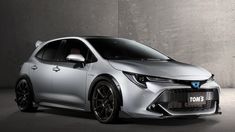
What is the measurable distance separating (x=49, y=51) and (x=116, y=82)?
2522 millimetres

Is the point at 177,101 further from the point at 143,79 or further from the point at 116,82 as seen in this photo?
the point at 116,82

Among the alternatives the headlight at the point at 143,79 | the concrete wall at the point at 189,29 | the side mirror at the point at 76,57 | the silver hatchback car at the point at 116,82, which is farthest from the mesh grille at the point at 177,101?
the concrete wall at the point at 189,29

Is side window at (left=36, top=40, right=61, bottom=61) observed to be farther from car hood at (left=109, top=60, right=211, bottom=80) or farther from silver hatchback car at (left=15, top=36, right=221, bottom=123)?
car hood at (left=109, top=60, right=211, bottom=80)

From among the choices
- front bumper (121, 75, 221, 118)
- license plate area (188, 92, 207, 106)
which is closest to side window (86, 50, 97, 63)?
front bumper (121, 75, 221, 118)

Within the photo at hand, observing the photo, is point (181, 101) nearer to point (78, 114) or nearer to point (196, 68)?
point (196, 68)

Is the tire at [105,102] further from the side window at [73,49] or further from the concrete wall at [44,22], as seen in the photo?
the concrete wall at [44,22]

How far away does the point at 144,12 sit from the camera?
18.8 meters

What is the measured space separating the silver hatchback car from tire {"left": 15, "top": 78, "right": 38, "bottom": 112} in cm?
2

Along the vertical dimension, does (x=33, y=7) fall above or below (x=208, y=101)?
above

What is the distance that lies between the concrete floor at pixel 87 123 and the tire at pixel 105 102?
150 mm

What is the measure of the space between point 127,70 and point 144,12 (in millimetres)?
9688

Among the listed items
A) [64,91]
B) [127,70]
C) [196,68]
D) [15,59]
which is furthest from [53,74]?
[15,59]

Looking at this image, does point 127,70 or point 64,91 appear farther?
point 64,91

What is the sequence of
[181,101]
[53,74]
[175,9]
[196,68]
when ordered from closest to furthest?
[181,101], [196,68], [53,74], [175,9]
